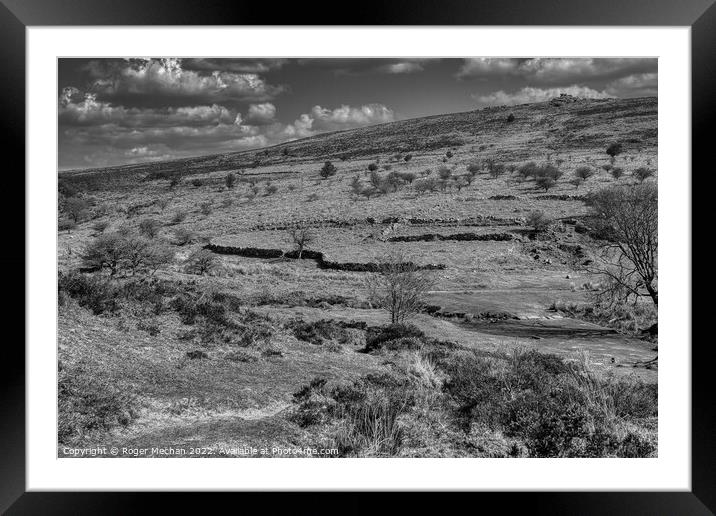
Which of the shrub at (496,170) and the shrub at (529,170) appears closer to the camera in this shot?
the shrub at (529,170)

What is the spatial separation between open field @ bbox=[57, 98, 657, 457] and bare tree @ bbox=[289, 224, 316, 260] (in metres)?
0.43

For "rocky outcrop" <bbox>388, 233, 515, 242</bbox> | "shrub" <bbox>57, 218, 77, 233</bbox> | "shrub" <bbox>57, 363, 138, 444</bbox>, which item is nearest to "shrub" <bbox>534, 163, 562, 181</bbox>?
"rocky outcrop" <bbox>388, 233, 515, 242</bbox>

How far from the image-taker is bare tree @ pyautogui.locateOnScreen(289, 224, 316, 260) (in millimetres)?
21694

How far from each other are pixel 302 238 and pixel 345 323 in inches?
403

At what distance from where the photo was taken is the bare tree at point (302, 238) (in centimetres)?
2169

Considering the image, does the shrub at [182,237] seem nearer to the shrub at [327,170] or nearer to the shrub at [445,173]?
the shrub at [327,170]

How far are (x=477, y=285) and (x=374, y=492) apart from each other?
13.4m

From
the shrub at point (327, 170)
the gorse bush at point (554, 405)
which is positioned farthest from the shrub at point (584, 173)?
the gorse bush at point (554, 405)

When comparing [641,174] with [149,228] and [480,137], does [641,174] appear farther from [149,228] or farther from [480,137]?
[149,228]
